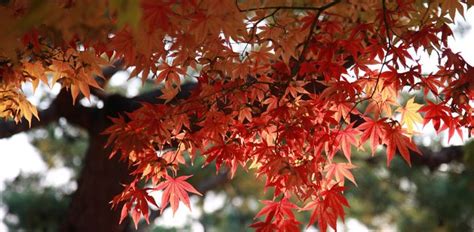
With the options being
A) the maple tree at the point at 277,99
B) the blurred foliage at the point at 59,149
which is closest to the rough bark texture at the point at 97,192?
the maple tree at the point at 277,99

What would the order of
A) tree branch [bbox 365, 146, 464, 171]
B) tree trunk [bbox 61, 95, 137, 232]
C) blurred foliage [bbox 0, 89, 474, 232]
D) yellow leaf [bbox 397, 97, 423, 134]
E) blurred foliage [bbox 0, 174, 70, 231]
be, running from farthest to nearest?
blurred foliage [bbox 0, 174, 70, 231] → blurred foliage [bbox 0, 89, 474, 232] → tree branch [bbox 365, 146, 464, 171] → tree trunk [bbox 61, 95, 137, 232] → yellow leaf [bbox 397, 97, 423, 134]

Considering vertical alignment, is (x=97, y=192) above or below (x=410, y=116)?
below

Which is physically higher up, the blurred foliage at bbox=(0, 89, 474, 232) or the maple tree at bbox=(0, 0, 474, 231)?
the maple tree at bbox=(0, 0, 474, 231)

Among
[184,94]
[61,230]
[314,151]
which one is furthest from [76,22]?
[61,230]

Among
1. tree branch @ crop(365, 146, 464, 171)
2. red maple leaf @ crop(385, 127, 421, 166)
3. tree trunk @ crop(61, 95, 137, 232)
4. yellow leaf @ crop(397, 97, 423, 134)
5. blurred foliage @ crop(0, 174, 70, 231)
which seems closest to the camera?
red maple leaf @ crop(385, 127, 421, 166)

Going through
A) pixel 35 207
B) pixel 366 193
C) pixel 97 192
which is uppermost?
pixel 97 192

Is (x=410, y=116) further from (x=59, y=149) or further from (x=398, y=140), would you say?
(x=59, y=149)

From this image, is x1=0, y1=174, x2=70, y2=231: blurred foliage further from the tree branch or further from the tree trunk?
the tree branch

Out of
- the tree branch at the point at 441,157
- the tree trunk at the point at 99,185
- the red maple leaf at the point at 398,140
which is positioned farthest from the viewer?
the tree branch at the point at 441,157

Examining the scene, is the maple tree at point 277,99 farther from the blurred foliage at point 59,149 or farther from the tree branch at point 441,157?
the blurred foliage at point 59,149

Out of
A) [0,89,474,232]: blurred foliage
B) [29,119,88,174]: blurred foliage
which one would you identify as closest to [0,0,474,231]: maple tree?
[0,89,474,232]: blurred foliage

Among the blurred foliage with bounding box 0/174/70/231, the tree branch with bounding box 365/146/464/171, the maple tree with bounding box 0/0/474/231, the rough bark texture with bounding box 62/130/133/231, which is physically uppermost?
the maple tree with bounding box 0/0/474/231

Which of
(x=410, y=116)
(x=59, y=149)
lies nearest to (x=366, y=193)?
(x=59, y=149)

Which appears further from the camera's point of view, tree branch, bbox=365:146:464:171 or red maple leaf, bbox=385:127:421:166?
tree branch, bbox=365:146:464:171
